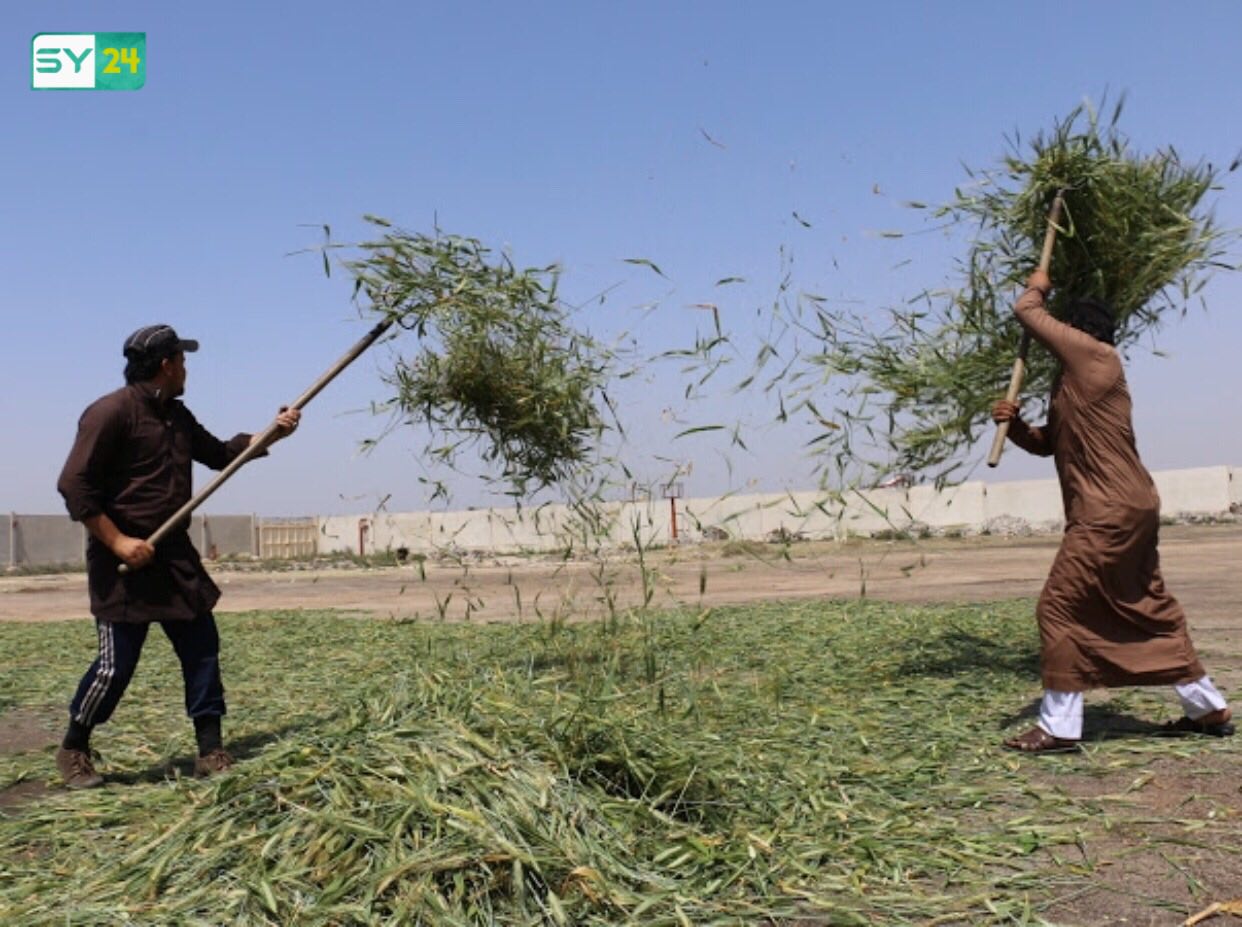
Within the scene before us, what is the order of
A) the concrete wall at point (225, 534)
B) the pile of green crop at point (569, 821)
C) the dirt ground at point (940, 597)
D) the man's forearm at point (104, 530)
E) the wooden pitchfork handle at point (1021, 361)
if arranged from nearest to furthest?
the pile of green crop at point (569, 821)
the dirt ground at point (940, 597)
the man's forearm at point (104, 530)
the wooden pitchfork handle at point (1021, 361)
the concrete wall at point (225, 534)

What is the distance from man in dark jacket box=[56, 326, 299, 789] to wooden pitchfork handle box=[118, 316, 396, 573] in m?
0.07

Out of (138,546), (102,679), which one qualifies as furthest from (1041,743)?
(102,679)

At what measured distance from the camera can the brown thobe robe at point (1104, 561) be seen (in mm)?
4895

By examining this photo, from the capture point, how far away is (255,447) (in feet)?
17.3

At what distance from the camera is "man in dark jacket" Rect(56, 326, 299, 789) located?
4879mm

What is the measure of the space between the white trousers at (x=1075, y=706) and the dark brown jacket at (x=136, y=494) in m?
3.56

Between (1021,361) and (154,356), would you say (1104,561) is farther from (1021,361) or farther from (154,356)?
(154,356)

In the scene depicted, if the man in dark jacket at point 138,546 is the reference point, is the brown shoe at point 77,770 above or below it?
below

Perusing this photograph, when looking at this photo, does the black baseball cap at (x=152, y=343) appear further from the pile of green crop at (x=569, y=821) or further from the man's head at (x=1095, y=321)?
the man's head at (x=1095, y=321)

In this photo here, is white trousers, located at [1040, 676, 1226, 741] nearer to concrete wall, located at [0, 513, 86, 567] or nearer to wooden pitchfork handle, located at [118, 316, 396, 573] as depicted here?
wooden pitchfork handle, located at [118, 316, 396, 573]

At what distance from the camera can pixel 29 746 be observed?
597 cm

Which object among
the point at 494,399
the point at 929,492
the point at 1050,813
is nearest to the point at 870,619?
the point at 494,399

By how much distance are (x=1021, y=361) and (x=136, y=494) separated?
4.13 meters

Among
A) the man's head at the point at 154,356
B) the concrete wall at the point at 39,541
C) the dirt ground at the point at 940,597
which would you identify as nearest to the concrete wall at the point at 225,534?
the concrete wall at the point at 39,541
